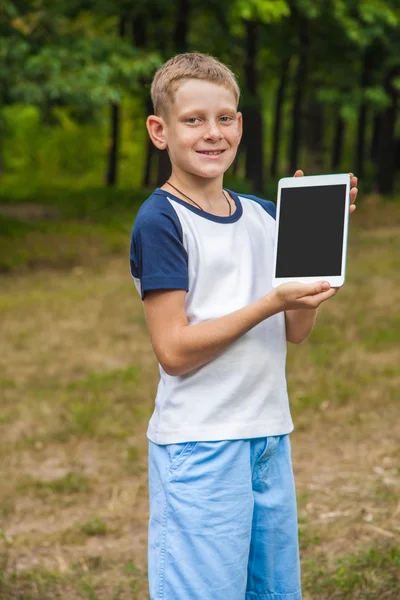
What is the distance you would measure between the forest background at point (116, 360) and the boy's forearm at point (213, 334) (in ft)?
6.05

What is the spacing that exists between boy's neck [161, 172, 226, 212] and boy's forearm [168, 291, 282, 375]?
0.32 metres

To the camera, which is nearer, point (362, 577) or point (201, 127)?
point (201, 127)

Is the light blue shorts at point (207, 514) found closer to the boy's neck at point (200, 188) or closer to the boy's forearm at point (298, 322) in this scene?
the boy's forearm at point (298, 322)

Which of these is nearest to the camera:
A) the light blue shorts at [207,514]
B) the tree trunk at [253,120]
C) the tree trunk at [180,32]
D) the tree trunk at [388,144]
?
the light blue shorts at [207,514]

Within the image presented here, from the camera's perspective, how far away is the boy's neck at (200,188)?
241 centimetres

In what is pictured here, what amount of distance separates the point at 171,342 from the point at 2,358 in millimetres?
6481

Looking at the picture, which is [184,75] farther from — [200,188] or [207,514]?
[207,514]

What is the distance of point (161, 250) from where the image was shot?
228 cm

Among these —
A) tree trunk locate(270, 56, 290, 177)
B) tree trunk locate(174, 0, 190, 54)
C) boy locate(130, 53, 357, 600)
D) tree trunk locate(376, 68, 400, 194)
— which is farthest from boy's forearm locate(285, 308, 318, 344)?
tree trunk locate(270, 56, 290, 177)

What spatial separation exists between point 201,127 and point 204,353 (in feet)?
1.86

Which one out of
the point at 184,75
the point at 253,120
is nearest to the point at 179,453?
the point at 184,75

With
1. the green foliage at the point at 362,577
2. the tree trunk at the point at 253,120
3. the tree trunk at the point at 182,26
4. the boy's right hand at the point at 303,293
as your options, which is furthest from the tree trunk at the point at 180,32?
the boy's right hand at the point at 303,293

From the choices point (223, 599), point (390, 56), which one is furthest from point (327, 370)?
point (390, 56)

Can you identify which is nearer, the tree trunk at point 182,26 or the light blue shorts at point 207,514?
the light blue shorts at point 207,514
